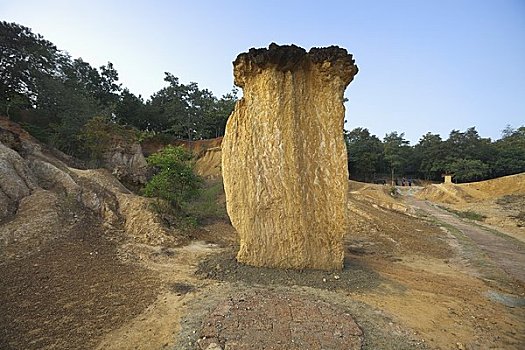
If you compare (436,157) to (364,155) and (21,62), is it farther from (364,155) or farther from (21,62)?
(21,62)

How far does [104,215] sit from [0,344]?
7.27 metres

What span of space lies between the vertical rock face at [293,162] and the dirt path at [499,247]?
5368mm

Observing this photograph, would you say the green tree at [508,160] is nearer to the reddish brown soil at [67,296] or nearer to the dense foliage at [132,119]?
the dense foliage at [132,119]

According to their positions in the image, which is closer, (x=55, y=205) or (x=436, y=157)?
(x=55, y=205)

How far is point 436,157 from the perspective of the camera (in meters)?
41.8

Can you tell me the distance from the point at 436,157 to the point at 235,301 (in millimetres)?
44532

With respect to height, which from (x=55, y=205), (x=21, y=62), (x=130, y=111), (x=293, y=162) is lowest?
(x=55, y=205)

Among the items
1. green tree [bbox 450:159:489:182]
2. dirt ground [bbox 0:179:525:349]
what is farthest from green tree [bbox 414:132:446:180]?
dirt ground [bbox 0:179:525:349]

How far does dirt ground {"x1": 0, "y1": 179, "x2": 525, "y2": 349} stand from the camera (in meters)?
4.17

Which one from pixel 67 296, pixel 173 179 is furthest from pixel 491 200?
pixel 67 296

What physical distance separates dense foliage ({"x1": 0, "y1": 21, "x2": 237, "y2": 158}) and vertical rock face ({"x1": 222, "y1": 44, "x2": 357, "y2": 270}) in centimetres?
1553

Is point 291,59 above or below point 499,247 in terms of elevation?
above

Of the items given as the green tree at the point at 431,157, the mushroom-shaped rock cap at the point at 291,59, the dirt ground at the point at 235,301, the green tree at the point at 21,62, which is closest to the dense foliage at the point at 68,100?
the green tree at the point at 21,62

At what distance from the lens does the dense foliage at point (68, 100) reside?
760 inches
